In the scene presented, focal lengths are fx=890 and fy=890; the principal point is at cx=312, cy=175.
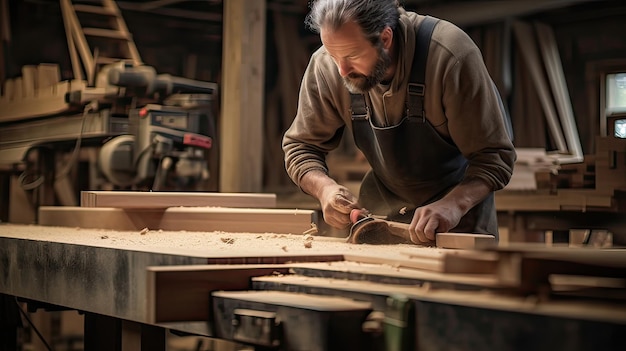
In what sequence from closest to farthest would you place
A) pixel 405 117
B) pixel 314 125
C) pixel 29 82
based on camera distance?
pixel 405 117, pixel 314 125, pixel 29 82

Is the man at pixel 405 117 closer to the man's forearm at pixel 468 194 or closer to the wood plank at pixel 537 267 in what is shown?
the man's forearm at pixel 468 194

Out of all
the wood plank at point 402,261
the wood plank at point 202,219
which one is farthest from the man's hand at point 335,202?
the wood plank at point 402,261

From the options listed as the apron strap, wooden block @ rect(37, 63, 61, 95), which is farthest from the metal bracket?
wooden block @ rect(37, 63, 61, 95)

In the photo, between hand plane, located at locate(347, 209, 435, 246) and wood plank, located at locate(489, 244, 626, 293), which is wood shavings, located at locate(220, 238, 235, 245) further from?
wood plank, located at locate(489, 244, 626, 293)

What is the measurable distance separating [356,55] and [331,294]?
158 centimetres

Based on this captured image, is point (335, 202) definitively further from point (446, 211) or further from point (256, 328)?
point (256, 328)

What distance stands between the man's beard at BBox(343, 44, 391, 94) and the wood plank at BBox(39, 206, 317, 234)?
0.55 meters

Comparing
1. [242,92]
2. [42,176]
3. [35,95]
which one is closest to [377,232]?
[242,92]

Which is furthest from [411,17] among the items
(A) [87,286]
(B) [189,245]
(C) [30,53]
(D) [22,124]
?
(C) [30,53]

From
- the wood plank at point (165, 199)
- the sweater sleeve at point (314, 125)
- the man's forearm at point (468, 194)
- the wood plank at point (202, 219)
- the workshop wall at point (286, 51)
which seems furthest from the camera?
the workshop wall at point (286, 51)

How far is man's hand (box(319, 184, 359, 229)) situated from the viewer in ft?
11.1

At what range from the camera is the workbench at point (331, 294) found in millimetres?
1670

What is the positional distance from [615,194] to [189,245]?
11.6 ft

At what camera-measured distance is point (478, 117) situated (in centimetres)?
349
